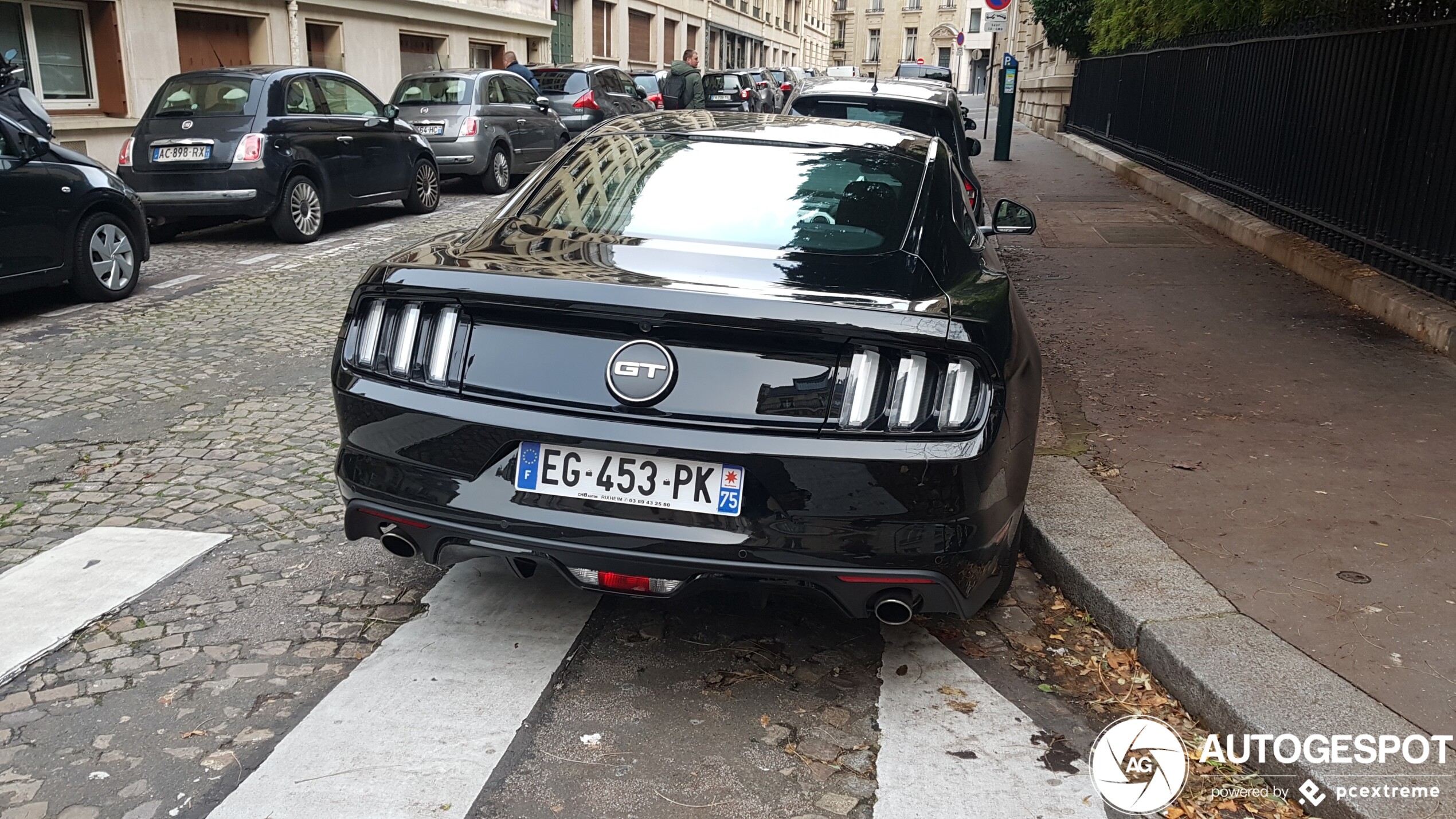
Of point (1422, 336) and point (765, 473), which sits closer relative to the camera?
point (765, 473)

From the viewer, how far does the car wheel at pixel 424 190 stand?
44.7 feet

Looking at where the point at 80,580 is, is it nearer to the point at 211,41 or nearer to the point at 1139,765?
the point at 1139,765

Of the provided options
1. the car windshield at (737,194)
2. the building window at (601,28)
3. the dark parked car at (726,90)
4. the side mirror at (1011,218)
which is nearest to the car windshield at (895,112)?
the side mirror at (1011,218)

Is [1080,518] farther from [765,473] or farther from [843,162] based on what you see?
[765,473]

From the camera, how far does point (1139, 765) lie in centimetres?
300

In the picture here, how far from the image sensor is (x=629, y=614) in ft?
12.2

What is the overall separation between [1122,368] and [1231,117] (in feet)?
23.5

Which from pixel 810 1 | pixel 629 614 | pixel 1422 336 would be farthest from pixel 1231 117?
pixel 810 1

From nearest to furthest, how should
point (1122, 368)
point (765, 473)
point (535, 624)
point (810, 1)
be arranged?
point (765, 473)
point (535, 624)
point (1122, 368)
point (810, 1)

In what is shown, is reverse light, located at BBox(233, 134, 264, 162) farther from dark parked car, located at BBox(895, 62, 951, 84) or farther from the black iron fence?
dark parked car, located at BBox(895, 62, 951, 84)

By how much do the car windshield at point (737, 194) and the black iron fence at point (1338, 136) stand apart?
4.98m

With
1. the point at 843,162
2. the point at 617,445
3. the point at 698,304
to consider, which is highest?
the point at 843,162

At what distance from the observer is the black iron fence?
7574 millimetres

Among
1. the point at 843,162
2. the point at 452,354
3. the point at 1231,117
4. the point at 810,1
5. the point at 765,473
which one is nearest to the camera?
the point at 765,473
